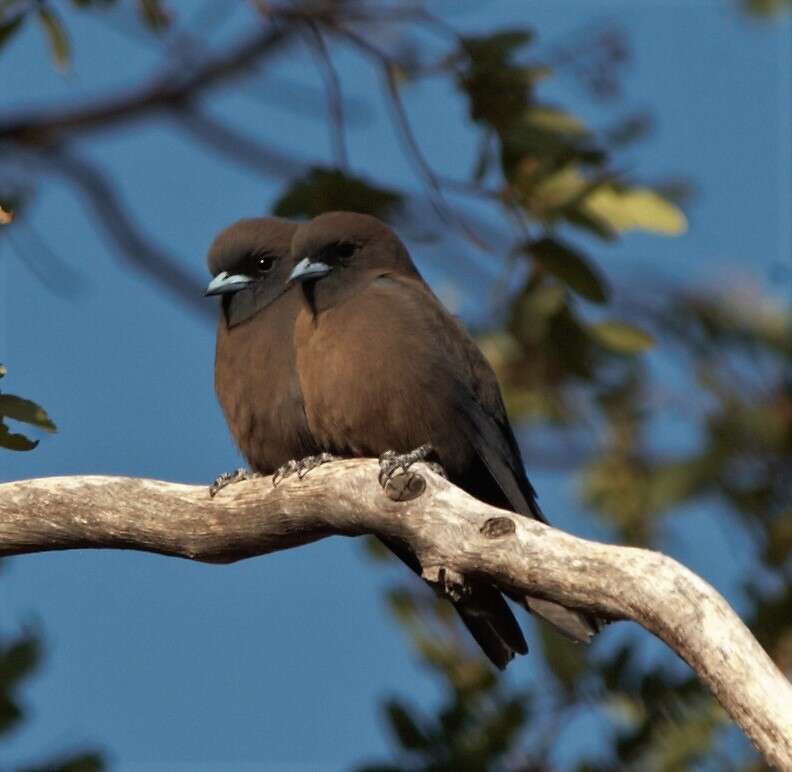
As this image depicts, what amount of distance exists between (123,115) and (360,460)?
486 cm

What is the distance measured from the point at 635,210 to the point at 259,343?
5.19 feet

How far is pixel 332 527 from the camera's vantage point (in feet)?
16.3

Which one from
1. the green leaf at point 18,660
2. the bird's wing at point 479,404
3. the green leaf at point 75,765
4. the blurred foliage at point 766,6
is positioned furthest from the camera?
the blurred foliage at point 766,6

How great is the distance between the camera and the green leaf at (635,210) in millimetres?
5648

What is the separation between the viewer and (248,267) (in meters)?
6.78

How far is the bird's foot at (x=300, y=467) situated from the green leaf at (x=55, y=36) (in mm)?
1655

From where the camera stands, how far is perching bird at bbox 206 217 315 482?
6.20 m

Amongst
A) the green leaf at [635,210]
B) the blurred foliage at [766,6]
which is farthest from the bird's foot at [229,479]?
the blurred foliage at [766,6]

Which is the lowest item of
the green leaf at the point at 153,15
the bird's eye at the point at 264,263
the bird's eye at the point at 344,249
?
the bird's eye at the point at 344,249

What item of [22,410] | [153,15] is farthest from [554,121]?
[22,410]

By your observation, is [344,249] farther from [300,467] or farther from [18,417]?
[18,417]

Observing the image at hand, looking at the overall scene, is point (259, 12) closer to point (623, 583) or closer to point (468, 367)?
point (468, 367)

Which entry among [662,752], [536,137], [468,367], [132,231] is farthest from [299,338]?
[132,231]

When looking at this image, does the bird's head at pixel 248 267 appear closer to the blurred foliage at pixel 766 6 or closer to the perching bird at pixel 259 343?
the perching bird at pixel 259 343
